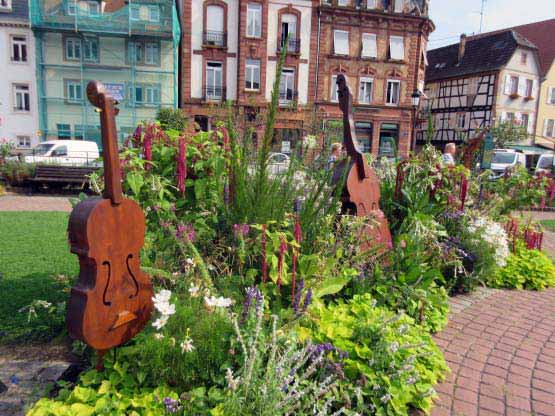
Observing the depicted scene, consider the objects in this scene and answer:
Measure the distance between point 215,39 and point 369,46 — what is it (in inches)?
334

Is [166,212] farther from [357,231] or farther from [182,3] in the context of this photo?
[182,3]

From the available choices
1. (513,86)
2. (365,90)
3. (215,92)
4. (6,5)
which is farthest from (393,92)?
(6,5)

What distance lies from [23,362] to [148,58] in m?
23.0

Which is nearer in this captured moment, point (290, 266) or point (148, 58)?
point (290, 266)

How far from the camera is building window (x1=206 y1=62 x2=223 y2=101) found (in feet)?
75.7

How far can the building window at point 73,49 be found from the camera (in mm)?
22391

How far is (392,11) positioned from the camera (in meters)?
24.7

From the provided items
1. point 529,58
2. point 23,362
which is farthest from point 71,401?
point 529,58

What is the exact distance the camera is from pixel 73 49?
2250 centimetres

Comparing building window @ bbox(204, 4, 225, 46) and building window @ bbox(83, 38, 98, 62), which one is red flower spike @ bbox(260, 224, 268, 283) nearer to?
building window @ bbox(204, 4, 225, 46)

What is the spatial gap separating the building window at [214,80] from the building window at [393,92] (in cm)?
950

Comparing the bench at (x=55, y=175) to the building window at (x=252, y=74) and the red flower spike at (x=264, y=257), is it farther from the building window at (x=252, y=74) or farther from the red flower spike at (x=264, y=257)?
the building window at (x=252, y=74)

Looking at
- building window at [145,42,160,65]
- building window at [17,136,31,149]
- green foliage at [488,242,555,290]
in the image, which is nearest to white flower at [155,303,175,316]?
green foliage at [488,242,555,290]

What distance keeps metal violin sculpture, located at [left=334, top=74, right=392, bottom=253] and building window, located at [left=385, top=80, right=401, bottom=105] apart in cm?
2302
